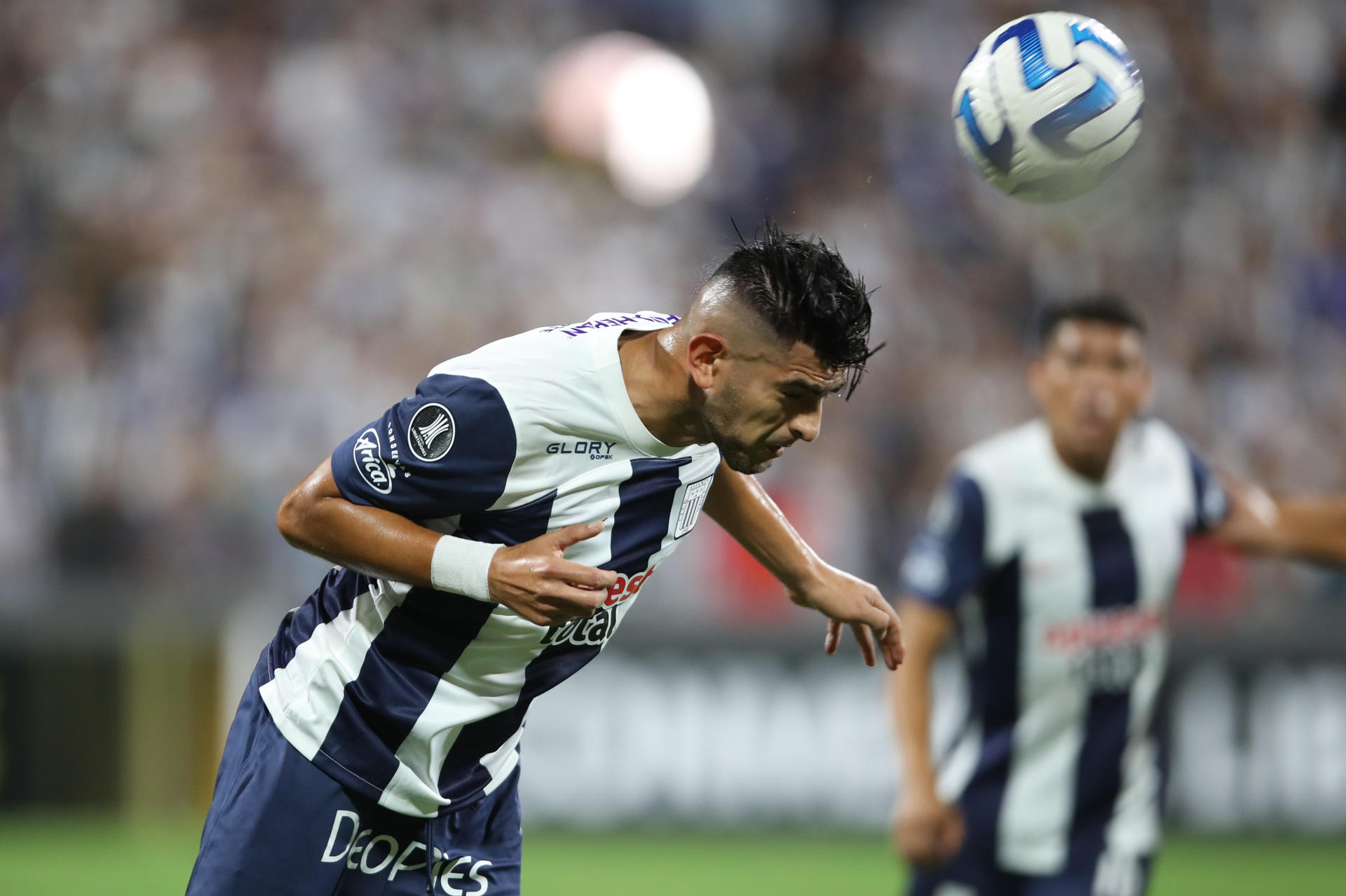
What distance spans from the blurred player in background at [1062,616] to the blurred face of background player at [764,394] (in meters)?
1.78

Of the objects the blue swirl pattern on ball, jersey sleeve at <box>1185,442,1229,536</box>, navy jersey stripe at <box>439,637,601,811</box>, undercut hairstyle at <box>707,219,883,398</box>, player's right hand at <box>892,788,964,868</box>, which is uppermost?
the blue swirl pattern on ball

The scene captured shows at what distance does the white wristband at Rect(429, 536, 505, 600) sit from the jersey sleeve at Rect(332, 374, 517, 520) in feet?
0.38

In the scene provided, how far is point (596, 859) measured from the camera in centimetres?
823

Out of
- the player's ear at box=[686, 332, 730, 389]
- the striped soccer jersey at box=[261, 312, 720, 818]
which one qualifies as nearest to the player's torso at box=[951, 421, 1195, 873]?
the striped soccer jersey at box=[261, 312, 720, 818]

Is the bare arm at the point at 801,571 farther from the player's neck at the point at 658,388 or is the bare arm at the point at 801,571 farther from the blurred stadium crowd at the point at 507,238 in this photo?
the blurred stadium crowd at the point at 507,238

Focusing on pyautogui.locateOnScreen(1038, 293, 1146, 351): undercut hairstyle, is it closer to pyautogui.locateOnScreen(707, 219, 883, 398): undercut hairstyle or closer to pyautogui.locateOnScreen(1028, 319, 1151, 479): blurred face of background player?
pyautogui.locateOnScreen(1028, 319, 1151, 479): blurred face of background player

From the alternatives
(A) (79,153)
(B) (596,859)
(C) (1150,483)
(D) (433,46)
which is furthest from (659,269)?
(C) (1150,483)

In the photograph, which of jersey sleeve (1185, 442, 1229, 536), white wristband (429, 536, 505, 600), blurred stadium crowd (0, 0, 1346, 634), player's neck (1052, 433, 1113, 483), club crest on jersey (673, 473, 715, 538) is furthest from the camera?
blurred stadium crowd (0, 0, 1346, 634)

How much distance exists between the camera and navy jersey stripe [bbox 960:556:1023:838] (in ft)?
15.9

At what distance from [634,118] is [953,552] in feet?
26.4

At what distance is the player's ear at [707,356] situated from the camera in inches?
124

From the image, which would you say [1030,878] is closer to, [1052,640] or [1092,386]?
[1052,640]

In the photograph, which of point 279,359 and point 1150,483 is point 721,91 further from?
point 1150,483

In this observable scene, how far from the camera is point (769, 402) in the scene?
313 centimetres
